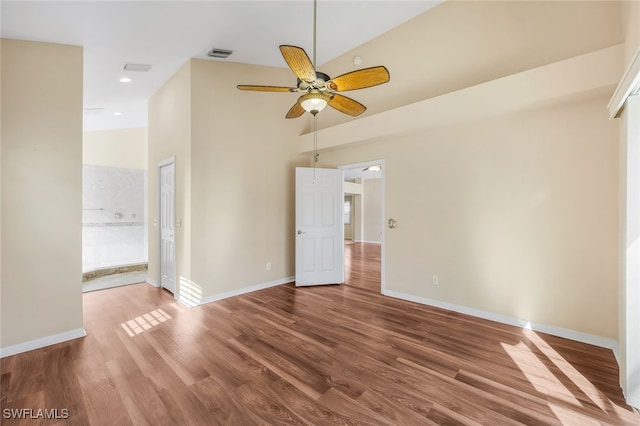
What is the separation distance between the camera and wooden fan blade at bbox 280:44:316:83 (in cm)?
193

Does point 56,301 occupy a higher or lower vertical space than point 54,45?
lower

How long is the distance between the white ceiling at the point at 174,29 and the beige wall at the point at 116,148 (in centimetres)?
170

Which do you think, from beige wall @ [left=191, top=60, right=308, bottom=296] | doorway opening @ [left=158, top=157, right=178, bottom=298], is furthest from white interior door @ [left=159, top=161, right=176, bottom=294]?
beige wall @ [left=191, top=60, right=308, bottom=296]

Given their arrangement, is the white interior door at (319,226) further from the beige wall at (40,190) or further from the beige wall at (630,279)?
the beige wall at (630,279)

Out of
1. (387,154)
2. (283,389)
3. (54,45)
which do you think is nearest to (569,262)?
(387,154)

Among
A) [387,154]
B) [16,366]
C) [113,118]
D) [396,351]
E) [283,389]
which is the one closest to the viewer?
[283,389]

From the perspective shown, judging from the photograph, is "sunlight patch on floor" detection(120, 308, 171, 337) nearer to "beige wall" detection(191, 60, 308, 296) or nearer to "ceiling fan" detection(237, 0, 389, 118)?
"beige wall" detection(191, 60, 308, 296)

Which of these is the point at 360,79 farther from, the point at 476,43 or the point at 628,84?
the point at 476,43

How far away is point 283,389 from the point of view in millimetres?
2121

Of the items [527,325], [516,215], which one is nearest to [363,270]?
[527,325]

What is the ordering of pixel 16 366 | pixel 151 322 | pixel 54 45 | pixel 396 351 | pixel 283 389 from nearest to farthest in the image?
pixel 283 389 → pixel 16 366 → pixel 396 351 → pixel 54 45 → pixel 151 322

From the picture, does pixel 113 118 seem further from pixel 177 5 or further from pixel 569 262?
pixel 569 262

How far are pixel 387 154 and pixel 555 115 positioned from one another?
2.06 m

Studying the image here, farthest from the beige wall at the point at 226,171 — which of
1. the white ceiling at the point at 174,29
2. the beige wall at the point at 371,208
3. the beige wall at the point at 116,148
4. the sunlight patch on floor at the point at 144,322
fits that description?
the beige wall at the point at 371,208
